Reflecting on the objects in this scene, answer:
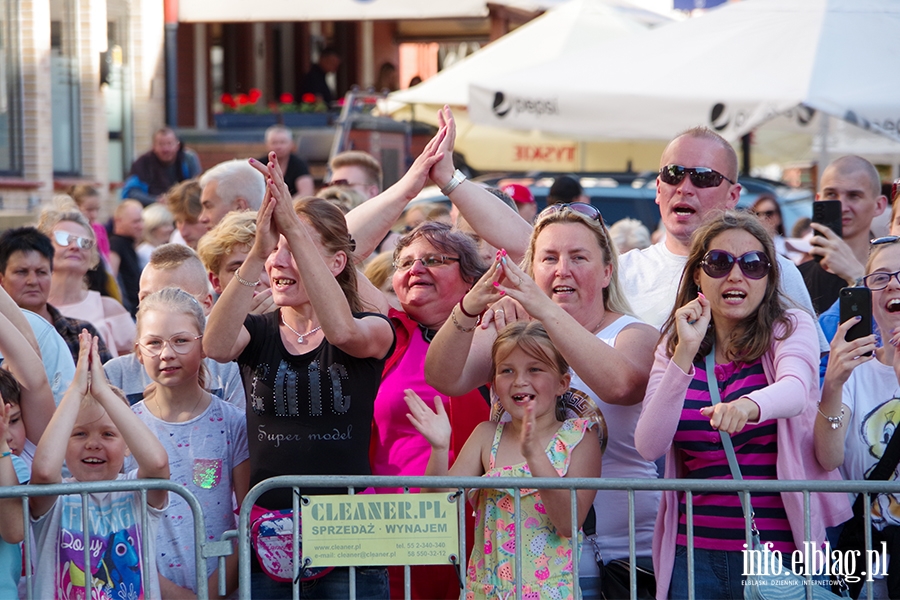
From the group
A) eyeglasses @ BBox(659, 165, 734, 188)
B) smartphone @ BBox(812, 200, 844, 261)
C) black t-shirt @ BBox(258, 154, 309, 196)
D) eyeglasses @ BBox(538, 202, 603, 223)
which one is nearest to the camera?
eyeglasses @ BBox(538, 202, 603, 223)

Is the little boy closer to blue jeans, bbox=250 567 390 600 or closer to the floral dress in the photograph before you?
blue jeans, bbox=250 567 390 600

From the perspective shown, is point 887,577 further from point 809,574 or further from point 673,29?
point 673,29

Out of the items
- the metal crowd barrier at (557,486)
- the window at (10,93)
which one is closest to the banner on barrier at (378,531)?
the metal crowd barrier at (557,486)

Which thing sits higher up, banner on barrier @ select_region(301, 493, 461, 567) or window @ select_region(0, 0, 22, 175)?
window @ select_region(0, 0, 22, 175)

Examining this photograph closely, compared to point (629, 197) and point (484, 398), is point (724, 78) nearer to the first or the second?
point (629, 197)

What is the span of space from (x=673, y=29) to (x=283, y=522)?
236 inches

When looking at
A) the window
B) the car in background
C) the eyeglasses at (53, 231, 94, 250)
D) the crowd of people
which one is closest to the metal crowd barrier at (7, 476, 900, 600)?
the crowd of people

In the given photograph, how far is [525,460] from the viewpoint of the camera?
3.42m

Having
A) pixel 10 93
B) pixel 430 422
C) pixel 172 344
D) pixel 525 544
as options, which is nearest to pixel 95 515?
pixel 172 344

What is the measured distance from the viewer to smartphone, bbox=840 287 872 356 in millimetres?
3369

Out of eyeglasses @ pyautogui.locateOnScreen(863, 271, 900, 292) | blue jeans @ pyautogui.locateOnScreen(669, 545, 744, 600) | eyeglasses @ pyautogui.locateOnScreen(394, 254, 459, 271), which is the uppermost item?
eyeglasses @ pyautogui.locateOnScreen(394, 254, 459, 271)

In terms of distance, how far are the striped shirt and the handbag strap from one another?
0.06 ft

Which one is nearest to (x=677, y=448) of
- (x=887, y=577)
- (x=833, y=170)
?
(x=887, y=577)

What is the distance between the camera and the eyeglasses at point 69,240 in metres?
5.62
